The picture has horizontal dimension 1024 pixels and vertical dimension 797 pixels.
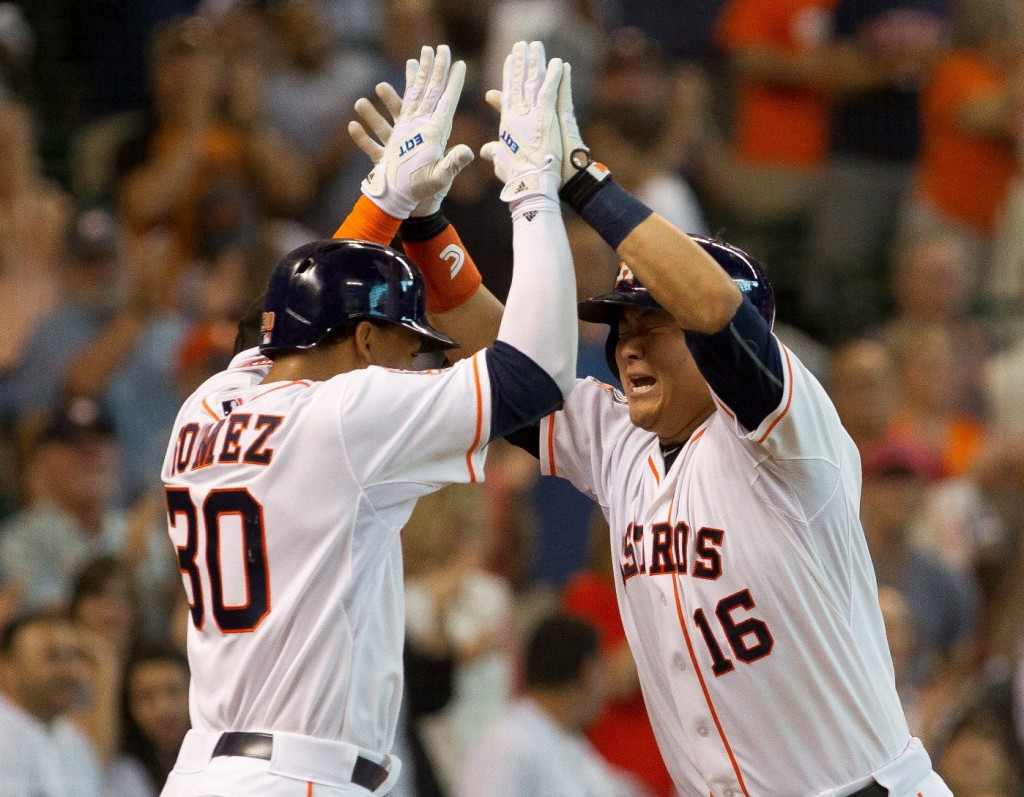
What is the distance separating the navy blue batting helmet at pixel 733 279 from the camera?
4156mm

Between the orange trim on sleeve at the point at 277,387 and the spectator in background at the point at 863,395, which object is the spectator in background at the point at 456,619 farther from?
the orange trim on sleeve at the point at 277,387

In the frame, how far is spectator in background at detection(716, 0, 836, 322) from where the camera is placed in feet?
32.1

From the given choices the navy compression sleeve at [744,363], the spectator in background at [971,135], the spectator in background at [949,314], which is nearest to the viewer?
the navy compression sleeve at [744,363]

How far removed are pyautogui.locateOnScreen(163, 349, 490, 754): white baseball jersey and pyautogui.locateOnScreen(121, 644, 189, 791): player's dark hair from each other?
104 inches

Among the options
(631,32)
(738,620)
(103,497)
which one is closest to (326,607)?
(738,620)

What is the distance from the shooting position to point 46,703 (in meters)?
6.39

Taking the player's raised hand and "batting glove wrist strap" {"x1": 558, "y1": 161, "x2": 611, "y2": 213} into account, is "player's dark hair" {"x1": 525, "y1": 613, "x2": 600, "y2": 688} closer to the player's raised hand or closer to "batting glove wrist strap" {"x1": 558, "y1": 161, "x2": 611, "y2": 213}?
the player's raised hand

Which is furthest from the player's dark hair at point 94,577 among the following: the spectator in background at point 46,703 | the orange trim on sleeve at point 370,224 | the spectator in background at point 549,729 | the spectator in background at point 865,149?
the spectator in background at point 865,149

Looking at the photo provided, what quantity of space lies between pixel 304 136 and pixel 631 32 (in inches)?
80.7

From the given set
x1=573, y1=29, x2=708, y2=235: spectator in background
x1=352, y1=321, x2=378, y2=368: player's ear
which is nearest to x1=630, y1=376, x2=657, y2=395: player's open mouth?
x1=352, y1=321, x2=378, y2=368: player's ear

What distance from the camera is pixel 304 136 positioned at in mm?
8984

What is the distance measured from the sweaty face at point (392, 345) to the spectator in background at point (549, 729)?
8.75 ft

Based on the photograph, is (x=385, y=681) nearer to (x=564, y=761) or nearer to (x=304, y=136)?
(x=564, y=761)

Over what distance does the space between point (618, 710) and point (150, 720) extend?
6.49ft
